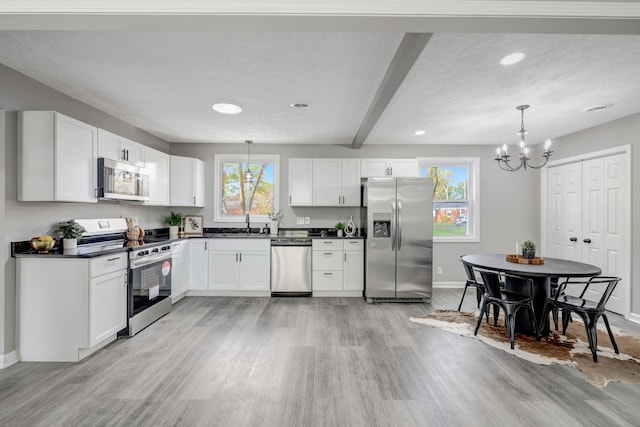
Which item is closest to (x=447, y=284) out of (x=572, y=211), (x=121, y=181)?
(x=572, y=211)

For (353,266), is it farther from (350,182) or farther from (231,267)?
(231,267)

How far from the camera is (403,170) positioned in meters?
5.23

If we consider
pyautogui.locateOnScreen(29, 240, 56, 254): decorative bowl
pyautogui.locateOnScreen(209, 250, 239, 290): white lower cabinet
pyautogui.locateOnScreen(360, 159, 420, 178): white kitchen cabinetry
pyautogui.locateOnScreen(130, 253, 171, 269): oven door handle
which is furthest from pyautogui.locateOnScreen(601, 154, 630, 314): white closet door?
pyautogui.locateOnScreen(29, 240, 56, 254): decorative bowl

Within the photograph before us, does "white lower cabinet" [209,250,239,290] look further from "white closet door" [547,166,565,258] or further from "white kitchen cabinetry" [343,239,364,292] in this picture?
"white closet door" [547,166,565,258]

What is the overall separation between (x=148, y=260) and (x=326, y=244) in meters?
2.39

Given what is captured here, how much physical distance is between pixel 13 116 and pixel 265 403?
3090 millimetres

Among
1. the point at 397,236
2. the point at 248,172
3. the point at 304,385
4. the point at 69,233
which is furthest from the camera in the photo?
the point at 248,172

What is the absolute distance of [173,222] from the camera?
5004 millimetres

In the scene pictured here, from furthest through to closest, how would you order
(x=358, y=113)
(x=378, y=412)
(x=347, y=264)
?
(x=347, y=264) → (x=358, y=113) → (x=378, y=412)

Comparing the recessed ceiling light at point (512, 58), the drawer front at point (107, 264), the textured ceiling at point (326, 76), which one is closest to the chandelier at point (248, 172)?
the textured ceiling at point (326, 76)

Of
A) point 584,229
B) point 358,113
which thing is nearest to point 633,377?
point 584,229

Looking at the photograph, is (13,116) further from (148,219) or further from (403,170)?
(403,170)

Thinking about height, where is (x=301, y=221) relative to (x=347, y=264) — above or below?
above

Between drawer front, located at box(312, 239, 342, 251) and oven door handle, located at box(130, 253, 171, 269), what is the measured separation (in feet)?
6.65
